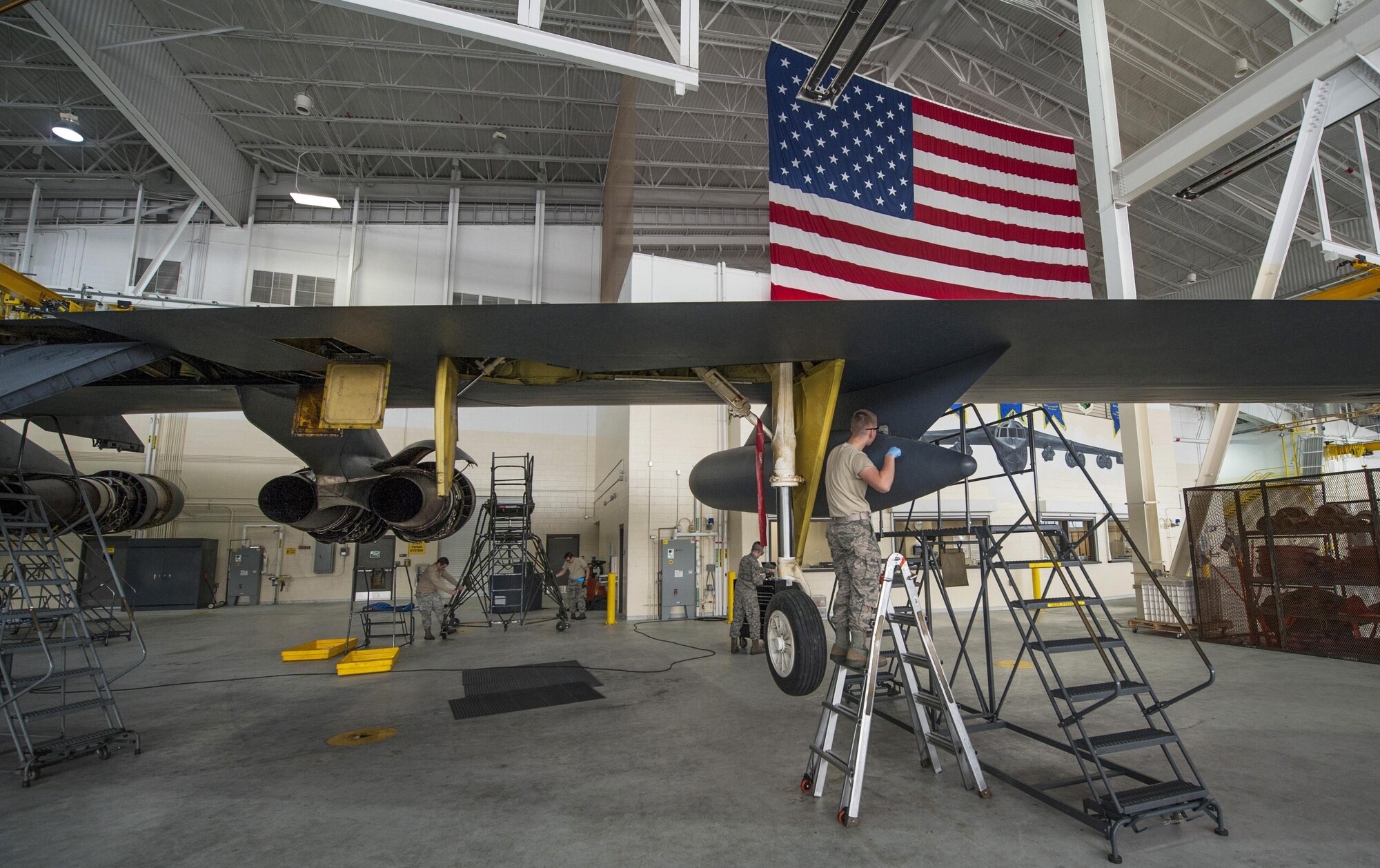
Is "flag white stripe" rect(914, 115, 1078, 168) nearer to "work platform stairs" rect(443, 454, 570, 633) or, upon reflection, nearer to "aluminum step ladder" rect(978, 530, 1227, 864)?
"aluminum step ladder" rect(978, 530, 1227, 864)

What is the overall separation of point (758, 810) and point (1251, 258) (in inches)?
1087

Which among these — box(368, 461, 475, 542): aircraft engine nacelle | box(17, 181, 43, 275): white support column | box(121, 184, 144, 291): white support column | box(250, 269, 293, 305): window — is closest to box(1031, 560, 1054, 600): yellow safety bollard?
box(368, 461, 475, 542): aircraft engine nacelle

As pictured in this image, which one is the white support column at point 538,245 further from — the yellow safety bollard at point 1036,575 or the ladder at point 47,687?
the yellow safety bollard at point 1036,575

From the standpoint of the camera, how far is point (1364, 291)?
8086mm

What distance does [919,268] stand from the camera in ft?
24.5

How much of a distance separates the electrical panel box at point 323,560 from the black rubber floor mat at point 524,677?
1347 cm

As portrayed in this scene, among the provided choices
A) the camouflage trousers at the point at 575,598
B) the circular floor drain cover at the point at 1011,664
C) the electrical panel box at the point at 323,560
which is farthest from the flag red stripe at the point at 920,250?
the electrical panel box at the point at 323,560

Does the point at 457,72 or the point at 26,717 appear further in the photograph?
the point at 457,72

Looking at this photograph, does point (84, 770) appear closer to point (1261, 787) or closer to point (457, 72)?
point (1261, 787)

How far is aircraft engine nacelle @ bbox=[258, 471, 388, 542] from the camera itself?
23.5 feet

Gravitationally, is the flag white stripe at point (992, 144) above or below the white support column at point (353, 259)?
below

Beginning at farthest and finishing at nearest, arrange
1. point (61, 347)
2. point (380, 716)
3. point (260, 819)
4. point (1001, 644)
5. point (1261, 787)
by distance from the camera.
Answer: point (1001, 644), point (380, 716), point (61, 347), point (1261, 787), point (260, 819)

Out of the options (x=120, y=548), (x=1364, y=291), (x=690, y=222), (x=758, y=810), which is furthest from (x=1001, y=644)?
(x=120, y=548)

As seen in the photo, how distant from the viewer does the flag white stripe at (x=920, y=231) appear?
7188 mm
